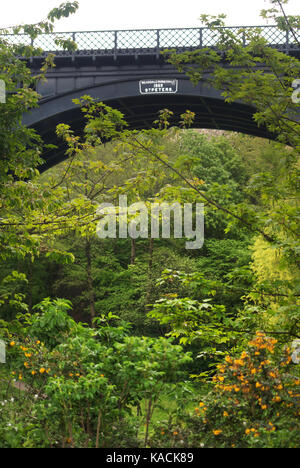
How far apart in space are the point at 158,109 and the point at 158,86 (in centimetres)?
196

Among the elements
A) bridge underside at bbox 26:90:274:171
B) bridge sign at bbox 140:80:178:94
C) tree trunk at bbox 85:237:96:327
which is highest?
bridge sign at bbox 140:80:178:94

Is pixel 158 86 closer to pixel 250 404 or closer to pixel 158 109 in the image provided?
pixel 158 109

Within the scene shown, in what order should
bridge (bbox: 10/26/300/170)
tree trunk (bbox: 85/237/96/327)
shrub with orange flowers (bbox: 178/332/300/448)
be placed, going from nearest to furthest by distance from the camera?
shrub with orange flowers (bbox: 178/332/300/448) → bridge (bbox: 10/26/300/170) → tree trunk (bbox: 85/237/96/327)

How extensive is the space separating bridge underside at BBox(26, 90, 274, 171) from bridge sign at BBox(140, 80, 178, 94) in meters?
0.18

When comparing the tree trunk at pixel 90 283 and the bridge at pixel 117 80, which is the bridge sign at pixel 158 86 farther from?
the tree trunk at pixel 90 283

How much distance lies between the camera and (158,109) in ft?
48.6

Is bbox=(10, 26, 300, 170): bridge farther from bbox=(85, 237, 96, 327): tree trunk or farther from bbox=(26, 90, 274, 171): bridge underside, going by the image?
bbox=(85, 237, 96, 327): tree trunk

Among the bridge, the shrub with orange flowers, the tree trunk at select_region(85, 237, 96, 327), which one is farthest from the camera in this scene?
the tree trunk at select_region(85, 237, 96, 327)

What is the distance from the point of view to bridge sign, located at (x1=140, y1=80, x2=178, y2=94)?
12695 mm

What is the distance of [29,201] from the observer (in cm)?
583

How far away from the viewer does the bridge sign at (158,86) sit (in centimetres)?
1270

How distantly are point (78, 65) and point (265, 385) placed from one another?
1068 centimetres

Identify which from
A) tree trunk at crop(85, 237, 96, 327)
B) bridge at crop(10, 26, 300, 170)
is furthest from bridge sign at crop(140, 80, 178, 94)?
tree trunk at crop(85, 237, 96, 327)
